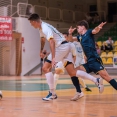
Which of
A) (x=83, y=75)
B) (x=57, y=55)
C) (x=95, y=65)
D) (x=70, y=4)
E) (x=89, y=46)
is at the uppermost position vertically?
(x=70, y=4)

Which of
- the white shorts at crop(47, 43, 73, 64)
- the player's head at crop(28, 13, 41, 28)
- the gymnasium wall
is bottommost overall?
the white shorts at crop(47, 43, 73, 64)

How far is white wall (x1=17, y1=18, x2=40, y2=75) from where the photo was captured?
2550cm

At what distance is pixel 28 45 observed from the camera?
2638 centimetres

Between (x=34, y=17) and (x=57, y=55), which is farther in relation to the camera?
(x=57, y=55)

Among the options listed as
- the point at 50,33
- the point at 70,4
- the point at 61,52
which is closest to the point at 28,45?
the point at 70,4

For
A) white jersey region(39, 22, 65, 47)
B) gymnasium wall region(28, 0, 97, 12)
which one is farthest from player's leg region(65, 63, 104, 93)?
gymnasium wall region(28, 0, 97, 12)

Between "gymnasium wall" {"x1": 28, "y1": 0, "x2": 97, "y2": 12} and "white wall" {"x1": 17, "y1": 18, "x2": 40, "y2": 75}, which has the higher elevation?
"gymnasium wall" {"x1": 28, "y1": 0, "x2": 97, "y2": 12}

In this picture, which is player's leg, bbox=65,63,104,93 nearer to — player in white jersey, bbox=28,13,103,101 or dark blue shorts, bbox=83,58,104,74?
player in white jersey, bbox=28,13,103,101

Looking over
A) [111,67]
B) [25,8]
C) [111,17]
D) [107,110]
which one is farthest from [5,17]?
[107,110]

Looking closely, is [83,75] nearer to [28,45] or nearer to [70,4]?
[28,45]

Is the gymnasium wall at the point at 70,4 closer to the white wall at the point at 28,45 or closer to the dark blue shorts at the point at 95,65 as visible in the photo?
the white wall at the point at 28,45

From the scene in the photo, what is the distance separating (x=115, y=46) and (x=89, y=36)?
19.6m

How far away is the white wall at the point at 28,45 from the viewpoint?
1004 inches

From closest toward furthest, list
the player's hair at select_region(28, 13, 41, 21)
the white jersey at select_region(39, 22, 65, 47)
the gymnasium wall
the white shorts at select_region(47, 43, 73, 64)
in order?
1. the white jersey at select_region(39, 22, 65, 47)
2. the player's hair at select_region(28, 13, 41, 21)
3. the white shorts at select_region(47, 43, 73, 64)
4. the gymnasium wall
